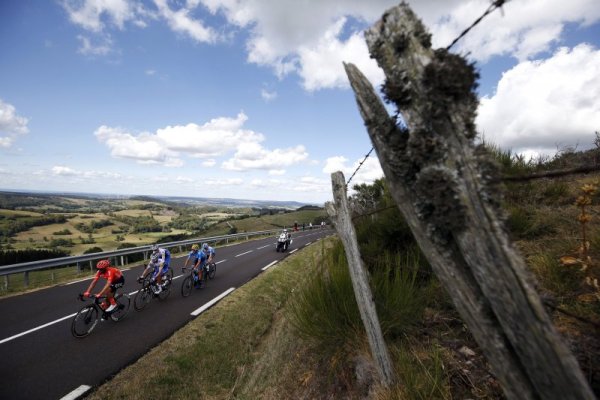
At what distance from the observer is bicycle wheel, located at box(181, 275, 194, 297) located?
11.4 m

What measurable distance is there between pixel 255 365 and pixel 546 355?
6.08 meters

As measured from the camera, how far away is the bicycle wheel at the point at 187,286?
11.4 meters

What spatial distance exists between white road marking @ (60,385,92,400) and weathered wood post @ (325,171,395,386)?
5.14m

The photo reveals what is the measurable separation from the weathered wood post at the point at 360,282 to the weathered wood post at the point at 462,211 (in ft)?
5.10

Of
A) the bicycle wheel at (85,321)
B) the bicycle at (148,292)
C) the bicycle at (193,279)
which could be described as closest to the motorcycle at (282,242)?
the bicycle at (193,279)

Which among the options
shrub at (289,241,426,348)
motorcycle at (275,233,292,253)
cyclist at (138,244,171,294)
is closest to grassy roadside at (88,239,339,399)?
shrub at (289,241,426,348)

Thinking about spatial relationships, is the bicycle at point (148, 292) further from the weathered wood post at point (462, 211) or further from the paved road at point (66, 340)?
the weathered wood post at point (462, 211)

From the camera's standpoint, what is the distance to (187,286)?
11.6 metres

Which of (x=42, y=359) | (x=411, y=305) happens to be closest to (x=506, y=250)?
(x=411, y=305)

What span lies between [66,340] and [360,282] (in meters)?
7.76

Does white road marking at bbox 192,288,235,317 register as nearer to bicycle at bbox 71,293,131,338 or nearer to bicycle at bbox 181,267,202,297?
bicycle at bbox 181,267,202,297

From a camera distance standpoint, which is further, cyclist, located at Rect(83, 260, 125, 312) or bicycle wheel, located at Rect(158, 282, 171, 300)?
bicycle wheel, located at Rect(158, 282, 171, 300)

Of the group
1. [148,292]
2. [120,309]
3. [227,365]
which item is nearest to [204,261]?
[148,292]

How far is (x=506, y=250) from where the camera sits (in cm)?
126
